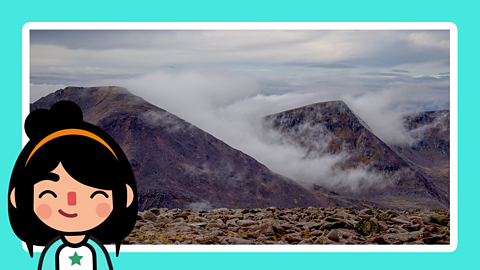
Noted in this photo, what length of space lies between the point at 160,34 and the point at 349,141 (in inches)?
195

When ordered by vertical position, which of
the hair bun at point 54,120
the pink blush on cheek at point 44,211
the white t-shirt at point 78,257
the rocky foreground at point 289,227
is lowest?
the rocky foreground at point 289,227

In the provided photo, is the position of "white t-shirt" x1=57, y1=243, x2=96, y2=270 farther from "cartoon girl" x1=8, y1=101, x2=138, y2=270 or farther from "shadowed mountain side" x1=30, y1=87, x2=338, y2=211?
"shadowed mountain side" x1=30, y1=87, x2=338, y2=211

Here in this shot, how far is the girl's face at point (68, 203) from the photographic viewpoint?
397cm

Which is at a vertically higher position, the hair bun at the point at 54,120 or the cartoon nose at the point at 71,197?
the hair bun at the point at 54,120

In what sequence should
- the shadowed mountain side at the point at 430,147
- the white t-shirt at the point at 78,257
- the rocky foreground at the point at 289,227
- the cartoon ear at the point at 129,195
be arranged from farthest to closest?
the shadowed mountain side at the point at 430,147 < the rocky foreground at the point at 289,227 < the white t-shirt at the point at 78,257 < the cartoon ear at the point at 129,195

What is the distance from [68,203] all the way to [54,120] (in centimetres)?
75

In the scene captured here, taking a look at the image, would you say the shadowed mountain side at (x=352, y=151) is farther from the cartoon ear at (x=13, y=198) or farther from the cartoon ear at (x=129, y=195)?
the cartoon ear at (x=13, y=198)

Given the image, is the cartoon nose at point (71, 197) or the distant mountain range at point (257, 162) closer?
the cartoon nose at point (71, 197)

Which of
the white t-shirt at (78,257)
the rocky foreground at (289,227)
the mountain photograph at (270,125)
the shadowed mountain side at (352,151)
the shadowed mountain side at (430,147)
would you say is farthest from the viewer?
the shadowed mountain side at (352,151)

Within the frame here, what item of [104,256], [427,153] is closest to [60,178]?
[104,256]

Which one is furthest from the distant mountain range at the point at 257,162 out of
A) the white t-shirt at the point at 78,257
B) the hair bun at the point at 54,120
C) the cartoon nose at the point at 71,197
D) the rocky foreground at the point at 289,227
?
the cartoon nose at the point at 71,197

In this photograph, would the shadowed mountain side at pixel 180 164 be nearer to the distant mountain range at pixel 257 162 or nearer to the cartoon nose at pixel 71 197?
the distant mountain range at pixel 257 162

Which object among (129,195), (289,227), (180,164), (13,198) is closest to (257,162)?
(180,164)

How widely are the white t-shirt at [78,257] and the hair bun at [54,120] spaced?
1130 mm
